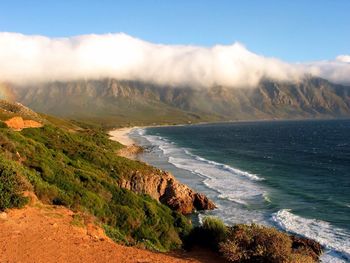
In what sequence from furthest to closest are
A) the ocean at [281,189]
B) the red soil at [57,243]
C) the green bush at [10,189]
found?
the ocean at [281,189] → the green bush at [10,189] → the red soil at [57,243]

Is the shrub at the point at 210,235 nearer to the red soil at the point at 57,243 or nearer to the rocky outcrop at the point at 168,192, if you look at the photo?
the red soil at the point at 57,243

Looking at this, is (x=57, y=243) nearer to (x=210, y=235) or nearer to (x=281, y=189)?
(x=210, y=235)

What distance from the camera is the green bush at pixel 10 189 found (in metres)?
16.7

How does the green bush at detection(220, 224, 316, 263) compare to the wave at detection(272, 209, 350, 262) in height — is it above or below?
above

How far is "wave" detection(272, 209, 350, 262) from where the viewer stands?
29756mm

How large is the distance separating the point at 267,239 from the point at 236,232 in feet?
5.66

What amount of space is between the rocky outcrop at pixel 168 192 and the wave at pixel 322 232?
26.8 ft

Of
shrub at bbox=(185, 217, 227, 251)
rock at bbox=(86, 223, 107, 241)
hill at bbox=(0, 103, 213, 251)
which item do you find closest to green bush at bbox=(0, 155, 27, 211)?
hill at bbox=(0, 103, 213, 251)

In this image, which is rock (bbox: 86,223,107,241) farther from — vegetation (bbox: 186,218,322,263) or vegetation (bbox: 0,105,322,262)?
vegetation (bbox: 186,218,322,263)

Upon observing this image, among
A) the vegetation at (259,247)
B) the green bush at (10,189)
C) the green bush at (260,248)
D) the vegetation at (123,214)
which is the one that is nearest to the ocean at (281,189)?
the vegetation at (123,214)

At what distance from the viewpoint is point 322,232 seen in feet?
116

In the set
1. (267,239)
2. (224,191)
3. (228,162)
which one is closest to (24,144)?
(267,239)

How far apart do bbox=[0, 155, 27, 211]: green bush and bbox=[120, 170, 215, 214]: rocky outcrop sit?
24090 millimetres

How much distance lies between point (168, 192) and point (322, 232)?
16333 millimetres
